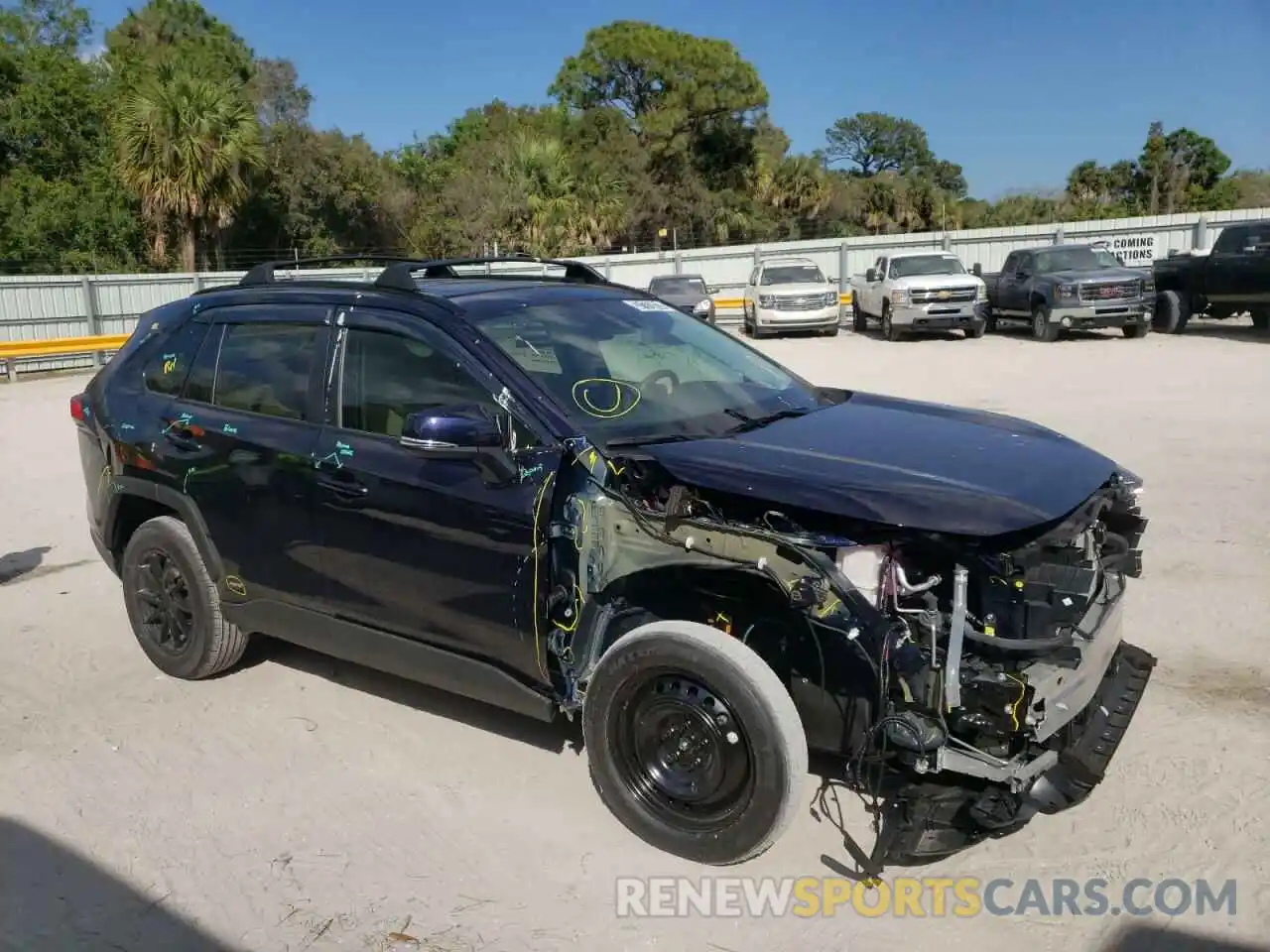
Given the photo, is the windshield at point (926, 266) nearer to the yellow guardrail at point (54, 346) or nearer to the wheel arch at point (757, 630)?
the yellow guardrail at point (54, 346)

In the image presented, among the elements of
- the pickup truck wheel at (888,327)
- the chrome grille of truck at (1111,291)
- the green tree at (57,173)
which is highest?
the green tree at (57,173)

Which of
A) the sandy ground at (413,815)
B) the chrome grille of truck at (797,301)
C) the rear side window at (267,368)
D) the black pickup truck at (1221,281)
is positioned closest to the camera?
the sandy ground at (413,815)

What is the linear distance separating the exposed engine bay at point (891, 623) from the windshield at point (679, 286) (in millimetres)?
21530

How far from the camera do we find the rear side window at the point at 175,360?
5.16 metres

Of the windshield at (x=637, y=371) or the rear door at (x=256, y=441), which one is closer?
the windshield at (x=637, y=371)

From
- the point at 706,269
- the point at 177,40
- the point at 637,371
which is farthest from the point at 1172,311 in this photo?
the point at 177,40

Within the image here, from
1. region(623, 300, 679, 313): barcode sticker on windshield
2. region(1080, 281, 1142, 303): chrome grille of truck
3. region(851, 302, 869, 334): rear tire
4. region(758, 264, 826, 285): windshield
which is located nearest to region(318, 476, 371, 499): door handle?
region(623, 300, 679, 313): barcode sticker on windshield

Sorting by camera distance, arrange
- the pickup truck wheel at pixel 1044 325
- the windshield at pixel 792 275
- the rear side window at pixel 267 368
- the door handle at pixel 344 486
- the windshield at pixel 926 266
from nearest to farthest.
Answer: the door handle at pixel 344 486 → the rear side window at pixel 267 368 → the pickup truck wheel at pixel 1044 325 → the windshield at pixel 926 266 → the windshield at pixel 792 275

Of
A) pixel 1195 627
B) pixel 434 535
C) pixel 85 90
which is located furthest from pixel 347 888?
pixel 85 90

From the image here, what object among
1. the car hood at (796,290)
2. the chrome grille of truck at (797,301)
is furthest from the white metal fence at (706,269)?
the chrome grille of truck at (797,301)

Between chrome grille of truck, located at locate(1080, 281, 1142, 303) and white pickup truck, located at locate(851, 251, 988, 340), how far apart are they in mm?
2358

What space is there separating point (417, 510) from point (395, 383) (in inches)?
23.2

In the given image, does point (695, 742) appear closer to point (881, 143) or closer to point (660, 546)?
point (660, 546)

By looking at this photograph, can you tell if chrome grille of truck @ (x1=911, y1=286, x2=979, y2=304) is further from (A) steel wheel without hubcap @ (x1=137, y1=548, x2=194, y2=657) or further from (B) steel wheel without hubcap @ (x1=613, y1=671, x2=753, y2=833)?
(B) steel wheel without hubcap @ (x1=613, y1=671, x2=753, y2=833)
